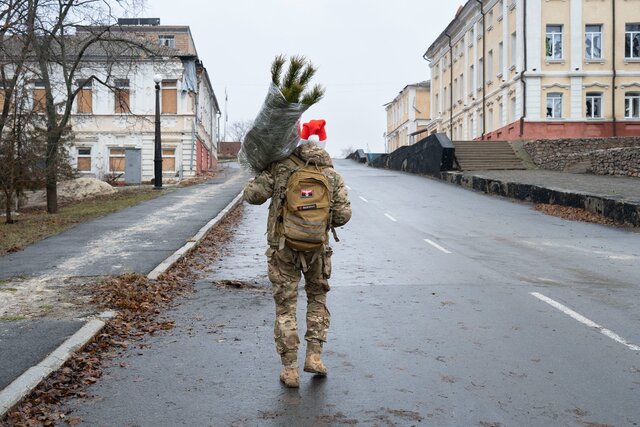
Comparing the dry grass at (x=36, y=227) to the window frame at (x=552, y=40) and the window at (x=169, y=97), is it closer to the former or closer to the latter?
the window at (x=169, y=97)

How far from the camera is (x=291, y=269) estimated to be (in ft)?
18.0

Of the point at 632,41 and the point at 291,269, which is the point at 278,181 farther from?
the point at 632,41

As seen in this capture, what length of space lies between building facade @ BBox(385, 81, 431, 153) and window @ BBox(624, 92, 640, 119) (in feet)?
122

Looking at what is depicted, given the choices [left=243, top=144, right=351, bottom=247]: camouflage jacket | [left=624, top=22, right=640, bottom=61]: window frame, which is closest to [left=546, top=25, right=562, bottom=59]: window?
[left=624, top=22, right=640, bottom=61]: window frame

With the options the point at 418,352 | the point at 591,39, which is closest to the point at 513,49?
the point at 591,39

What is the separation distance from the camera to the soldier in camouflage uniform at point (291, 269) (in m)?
5.38

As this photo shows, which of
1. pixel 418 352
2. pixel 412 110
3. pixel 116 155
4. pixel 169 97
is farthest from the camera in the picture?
pixel 412 110

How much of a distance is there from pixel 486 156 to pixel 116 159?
23976mm

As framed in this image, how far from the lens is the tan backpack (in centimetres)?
529

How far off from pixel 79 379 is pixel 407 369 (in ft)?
8.50

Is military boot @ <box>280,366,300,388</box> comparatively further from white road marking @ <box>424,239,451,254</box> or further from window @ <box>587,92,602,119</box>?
window @ <box>587,92,602,119</box>

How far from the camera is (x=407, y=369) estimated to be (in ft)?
18.9

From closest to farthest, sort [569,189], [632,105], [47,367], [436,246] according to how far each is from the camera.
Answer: [47,367] < [436,246] < [569,189] < [632,105]

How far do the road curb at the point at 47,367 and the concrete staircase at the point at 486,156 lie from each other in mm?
31022
